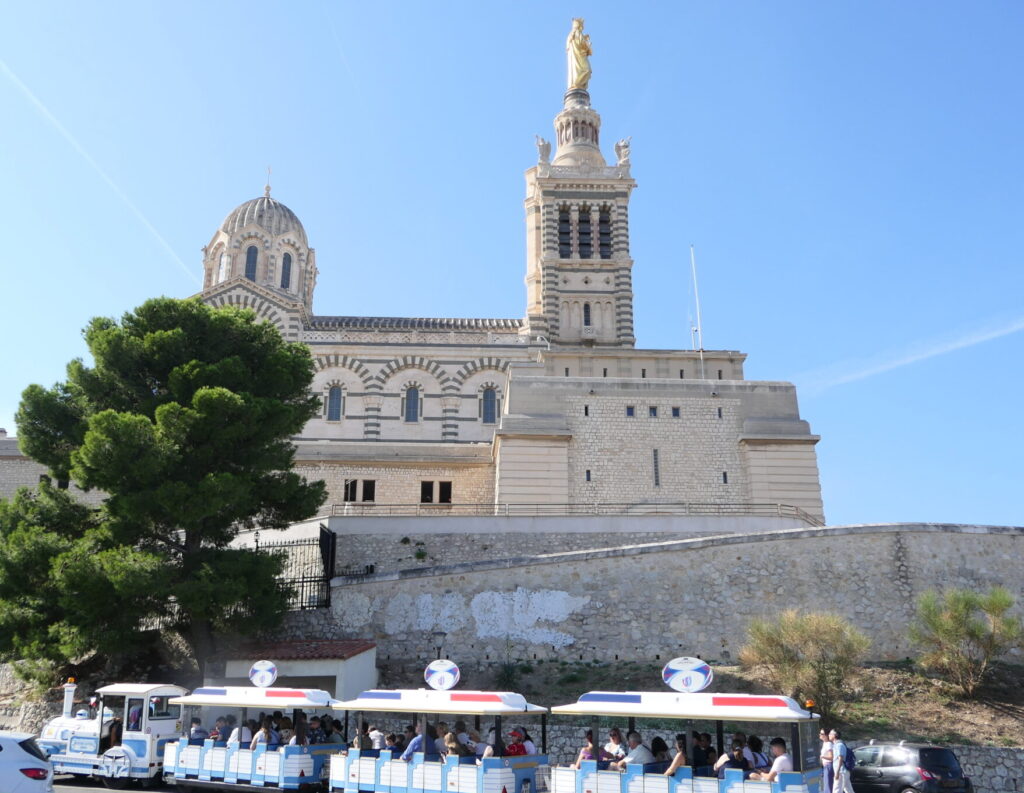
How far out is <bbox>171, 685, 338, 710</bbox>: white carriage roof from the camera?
1549 cm

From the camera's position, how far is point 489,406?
142 ft

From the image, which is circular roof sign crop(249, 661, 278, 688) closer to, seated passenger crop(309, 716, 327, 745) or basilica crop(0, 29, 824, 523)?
seated passenger crop(309, 716, 327, 745)

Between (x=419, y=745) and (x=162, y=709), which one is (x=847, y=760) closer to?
(x=419, y=745)

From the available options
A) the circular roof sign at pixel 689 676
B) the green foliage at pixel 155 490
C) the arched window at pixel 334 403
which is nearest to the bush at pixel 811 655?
the circular roof sign at pixel 689 676

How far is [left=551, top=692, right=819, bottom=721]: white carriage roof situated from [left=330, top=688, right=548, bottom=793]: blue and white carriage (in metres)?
0.99

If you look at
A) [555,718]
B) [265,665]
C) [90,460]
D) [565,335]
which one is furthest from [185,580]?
[565,335]

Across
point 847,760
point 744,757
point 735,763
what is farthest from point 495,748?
point 847,760

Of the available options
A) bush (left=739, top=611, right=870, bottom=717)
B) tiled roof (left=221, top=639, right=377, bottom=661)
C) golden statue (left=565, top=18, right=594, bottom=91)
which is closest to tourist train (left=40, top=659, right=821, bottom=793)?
bush (left=739, top=611, right=870, bottom=717)

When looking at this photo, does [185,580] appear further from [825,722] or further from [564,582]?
[825,722]

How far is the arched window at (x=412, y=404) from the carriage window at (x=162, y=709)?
2605 centimetres

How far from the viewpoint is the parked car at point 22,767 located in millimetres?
11359

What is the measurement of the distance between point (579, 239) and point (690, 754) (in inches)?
1556

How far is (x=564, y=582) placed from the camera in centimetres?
2291

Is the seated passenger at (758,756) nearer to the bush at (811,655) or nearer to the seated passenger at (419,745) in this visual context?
the seated passenger at (419,745)
